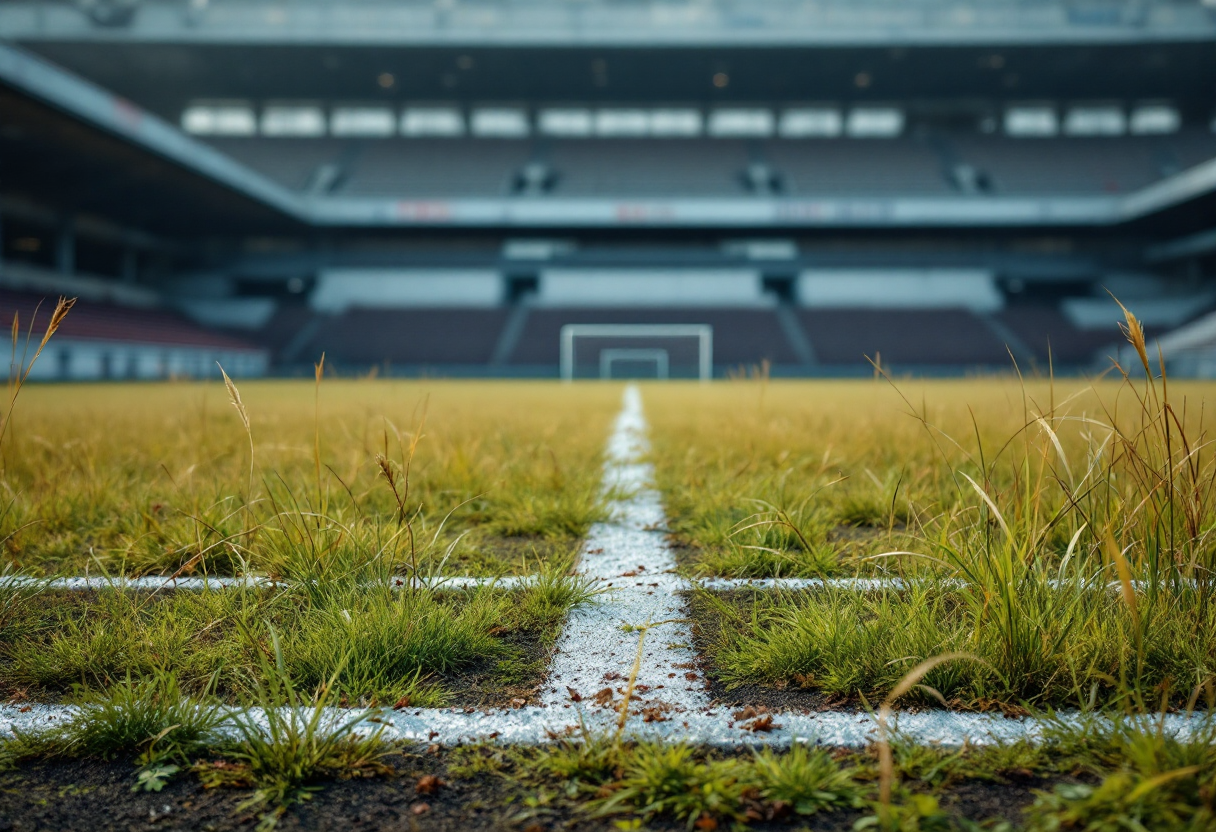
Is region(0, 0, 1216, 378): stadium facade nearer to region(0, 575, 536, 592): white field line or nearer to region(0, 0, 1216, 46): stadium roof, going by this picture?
region(0, 0, 1216, 46): stadium roof

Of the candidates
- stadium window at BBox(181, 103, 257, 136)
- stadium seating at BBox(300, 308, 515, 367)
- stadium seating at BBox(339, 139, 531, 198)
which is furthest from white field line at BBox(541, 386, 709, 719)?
stadium window at BBox(181, 103, 257, 136)

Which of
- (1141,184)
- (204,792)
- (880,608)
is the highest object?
(1141,184)

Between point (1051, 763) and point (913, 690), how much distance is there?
0.71ft

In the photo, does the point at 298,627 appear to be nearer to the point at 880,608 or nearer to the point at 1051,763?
the point at 880,608

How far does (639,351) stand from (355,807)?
83.3 ft

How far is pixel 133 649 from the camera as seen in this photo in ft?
3.89

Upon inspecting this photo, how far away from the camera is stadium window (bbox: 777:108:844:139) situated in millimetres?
33750

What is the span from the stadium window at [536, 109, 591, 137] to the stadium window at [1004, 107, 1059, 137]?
69.4 ft

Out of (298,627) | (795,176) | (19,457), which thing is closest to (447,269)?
(795,176)

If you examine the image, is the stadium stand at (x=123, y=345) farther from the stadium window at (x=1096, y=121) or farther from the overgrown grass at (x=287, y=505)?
the stadium window at (x=1096, y=121)

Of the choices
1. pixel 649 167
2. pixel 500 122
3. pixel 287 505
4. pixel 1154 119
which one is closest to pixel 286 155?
pixel 500 122

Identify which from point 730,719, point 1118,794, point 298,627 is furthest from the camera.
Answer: point 298,627

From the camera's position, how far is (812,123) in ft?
111

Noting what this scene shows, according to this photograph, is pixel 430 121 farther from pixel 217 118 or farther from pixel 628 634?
pixel 628 634
